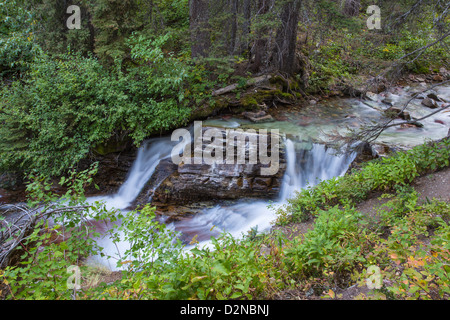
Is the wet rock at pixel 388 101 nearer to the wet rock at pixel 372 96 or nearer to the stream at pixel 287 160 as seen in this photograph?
the wet rock at pixel 372 96

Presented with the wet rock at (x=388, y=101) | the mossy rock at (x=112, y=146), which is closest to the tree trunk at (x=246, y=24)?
the mossy rock at (x=112, y=146)

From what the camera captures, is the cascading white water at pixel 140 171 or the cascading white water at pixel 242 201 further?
the cascading white water at pixel 140 171

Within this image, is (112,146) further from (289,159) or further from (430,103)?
(430,103)

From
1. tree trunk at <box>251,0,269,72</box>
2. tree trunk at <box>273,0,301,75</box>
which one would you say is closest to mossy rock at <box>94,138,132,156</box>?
tree trunk at <box>251,0,269,72</box>

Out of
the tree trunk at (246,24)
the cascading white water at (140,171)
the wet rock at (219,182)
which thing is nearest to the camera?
the wet rock at (219,182)

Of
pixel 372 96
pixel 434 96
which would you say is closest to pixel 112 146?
pixel 372 96

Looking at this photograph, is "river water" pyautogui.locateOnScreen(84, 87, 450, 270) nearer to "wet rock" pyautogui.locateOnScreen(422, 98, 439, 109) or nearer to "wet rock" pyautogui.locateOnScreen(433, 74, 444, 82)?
"wet rock" pyautogui.locateOnScreen(422, 98, 439, 109)

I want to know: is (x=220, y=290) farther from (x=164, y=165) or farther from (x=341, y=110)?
(x=341, y=110)

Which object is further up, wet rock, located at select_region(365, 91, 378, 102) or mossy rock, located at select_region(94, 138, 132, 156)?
wet rock, located at select_region(365, 91, 378, 102)

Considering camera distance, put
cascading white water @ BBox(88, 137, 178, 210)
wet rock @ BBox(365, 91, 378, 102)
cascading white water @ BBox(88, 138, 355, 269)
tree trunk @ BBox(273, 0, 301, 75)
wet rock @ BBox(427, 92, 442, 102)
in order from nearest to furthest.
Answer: cascading white water @ BBox(88, 138, 355, 269), cascading white water @ BBox(88, 137, 178, 210), tree trunk @ BBox(273, 0, 301, 75), wet rock @ BBox(427, 92, 442, 102), wet rock @ BBox(365, 91, 378, 102)

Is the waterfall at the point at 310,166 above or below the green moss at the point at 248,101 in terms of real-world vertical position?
below

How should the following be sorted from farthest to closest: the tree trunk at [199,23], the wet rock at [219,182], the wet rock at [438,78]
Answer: the wet rock at [438,78] < the tree trunk at [199,23] < the wet rock at [219,182]

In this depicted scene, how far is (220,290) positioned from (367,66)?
6.13 m
